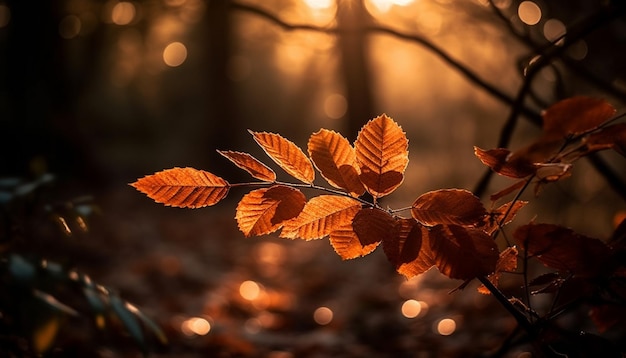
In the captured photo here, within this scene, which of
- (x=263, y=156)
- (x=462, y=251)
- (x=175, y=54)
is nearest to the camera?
(x=462, y=251)

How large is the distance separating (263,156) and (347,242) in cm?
1035

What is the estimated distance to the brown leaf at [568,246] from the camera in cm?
78

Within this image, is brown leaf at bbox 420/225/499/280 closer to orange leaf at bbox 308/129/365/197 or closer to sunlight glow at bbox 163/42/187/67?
orange leaf at bbox 308/129/365/197

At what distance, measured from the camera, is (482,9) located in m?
2.41

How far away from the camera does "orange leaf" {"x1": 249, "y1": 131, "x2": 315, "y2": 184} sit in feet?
2.69

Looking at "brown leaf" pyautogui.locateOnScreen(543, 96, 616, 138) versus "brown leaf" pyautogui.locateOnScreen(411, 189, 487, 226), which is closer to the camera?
"brown leaf" pyautogui.locateOnScreen(543, 96, 616, 138)

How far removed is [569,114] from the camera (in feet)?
2.20

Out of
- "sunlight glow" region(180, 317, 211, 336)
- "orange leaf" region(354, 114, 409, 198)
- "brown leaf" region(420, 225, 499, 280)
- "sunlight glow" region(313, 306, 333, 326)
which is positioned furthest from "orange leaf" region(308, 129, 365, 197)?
"sunlight glow" region(313, 306, 333, 326)

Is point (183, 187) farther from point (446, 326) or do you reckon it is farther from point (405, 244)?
point (446, 326)

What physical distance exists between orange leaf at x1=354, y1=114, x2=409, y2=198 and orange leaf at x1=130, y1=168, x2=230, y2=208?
0.67 ft

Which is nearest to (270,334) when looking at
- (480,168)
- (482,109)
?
(482,109)

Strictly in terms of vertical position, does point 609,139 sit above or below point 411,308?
below

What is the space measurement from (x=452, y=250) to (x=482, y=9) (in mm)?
1890

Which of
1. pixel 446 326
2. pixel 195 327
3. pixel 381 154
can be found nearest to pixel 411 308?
pixel 446 326
